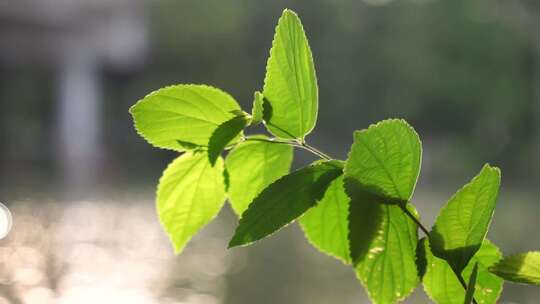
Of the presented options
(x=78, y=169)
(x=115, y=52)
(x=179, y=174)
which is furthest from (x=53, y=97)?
(x=179, y=174)

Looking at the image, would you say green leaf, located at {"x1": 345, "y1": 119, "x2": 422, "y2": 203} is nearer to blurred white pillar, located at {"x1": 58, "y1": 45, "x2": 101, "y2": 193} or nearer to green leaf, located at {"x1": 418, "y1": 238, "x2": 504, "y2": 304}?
green leaf, located at {"x1": 418, "y1": 238, "x2": 504, "y2": 304}

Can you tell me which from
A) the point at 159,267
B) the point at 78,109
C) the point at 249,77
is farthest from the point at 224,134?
the point at 249,77

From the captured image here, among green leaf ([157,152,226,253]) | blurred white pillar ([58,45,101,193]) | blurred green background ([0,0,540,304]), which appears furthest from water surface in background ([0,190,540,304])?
blurred white pillar ([58,45,101,193])

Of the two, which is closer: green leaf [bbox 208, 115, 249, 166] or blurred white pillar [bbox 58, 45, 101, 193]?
green leaf [bbox 208, 115, 249, 166]

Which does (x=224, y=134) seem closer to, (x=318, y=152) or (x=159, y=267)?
(x=318, y=152)

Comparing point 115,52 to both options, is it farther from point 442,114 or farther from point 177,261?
point 177,261
